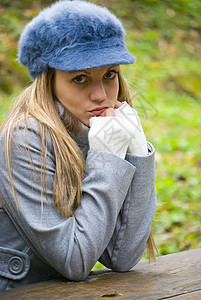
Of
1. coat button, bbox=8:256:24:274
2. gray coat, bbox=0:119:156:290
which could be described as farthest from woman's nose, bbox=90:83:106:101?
coat button, bbox=8:256:24:274

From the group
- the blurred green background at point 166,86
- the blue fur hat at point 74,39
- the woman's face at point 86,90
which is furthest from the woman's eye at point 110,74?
the blurred green background at point 166,86

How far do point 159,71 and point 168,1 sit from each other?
3.49m

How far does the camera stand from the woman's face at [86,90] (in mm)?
2087

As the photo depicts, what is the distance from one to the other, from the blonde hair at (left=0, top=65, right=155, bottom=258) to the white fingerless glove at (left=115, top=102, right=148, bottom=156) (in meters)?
0.20

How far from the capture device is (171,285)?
6.47ft

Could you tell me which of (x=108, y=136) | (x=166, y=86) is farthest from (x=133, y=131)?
(x=166, y=86)

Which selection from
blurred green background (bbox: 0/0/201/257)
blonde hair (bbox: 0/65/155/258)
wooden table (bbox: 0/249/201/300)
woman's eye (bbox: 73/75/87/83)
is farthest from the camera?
blurred green background (bbox: 0/0/201/257)

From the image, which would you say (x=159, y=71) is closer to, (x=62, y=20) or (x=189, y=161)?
(x=189, y=161)

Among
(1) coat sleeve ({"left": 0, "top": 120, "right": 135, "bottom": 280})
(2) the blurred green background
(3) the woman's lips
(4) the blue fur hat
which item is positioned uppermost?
(4) the blue fur hat

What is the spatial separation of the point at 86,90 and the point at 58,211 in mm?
523

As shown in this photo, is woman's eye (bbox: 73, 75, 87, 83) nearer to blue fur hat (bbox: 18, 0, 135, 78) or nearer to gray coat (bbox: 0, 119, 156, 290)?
blue fur hat (bbox: 18, 0, 135, 78)

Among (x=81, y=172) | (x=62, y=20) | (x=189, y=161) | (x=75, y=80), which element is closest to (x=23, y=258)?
(x=81, y=172)

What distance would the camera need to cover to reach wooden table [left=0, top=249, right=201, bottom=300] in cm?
184

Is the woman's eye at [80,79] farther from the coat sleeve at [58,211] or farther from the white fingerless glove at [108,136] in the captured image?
Answer: the coat sleeve at [58,211]
